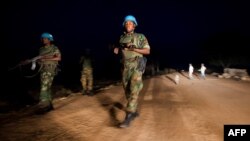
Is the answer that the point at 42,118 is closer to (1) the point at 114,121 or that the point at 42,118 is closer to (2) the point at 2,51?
(1) the point at 114,121

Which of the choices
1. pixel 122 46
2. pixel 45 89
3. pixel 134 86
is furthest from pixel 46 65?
pixel 134 86

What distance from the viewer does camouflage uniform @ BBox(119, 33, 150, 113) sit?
17.4 feet

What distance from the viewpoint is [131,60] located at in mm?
5336

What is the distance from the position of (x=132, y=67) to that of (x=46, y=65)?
2808 mm

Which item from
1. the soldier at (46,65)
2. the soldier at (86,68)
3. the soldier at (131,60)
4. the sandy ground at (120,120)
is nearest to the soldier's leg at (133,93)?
the soldier at (131,60)

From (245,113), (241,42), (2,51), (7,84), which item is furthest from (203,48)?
(245,113)

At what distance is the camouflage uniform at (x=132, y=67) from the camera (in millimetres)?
5316

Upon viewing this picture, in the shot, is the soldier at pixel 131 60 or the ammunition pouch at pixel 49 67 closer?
the soldier at pixel 131 60

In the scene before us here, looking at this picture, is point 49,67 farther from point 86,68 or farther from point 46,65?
point 86,68

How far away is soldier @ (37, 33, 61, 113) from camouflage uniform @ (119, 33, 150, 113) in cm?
245

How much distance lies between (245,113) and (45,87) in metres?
5.51

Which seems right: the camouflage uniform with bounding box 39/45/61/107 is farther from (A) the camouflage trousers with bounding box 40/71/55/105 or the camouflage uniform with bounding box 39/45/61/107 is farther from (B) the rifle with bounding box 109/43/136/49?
(B) the rifle with bounding box 109/43/136/49

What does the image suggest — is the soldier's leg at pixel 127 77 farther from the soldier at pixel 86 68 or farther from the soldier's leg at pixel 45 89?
the soldier at pixel 86 68

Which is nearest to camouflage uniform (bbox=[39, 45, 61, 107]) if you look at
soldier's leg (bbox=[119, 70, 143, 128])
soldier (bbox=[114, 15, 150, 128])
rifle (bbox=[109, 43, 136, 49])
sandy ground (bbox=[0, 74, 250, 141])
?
sandy ground (bbox=[0, 74, 250, 141])
